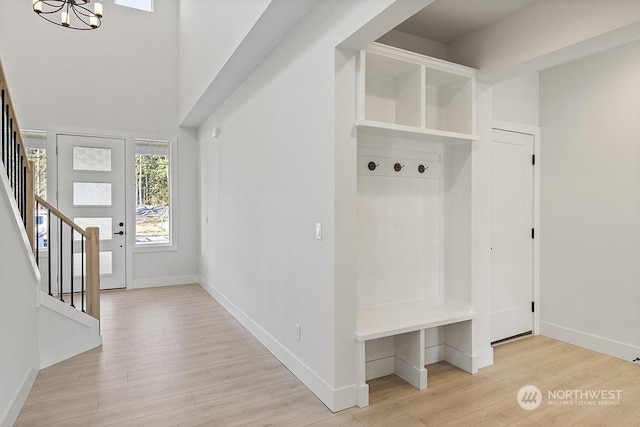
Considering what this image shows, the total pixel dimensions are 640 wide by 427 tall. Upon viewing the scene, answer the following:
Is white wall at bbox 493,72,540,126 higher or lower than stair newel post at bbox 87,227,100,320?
higher

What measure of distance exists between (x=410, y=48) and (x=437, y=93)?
0.45 metres

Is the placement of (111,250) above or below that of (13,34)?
below

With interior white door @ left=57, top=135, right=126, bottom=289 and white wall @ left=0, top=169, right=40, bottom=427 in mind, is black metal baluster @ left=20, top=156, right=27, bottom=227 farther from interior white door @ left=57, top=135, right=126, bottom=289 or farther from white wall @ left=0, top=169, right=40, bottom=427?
interior white door @ left=57, top=135, right=126, bottom=289

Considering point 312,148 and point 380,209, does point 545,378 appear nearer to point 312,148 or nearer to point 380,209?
point 380,209

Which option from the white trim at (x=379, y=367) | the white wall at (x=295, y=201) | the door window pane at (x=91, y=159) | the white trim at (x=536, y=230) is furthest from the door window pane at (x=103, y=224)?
the white trim at (x=536, y=230)

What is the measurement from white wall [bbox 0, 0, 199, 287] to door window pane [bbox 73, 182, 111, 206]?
2.57ft

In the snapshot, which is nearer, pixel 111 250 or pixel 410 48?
pixel 410 48

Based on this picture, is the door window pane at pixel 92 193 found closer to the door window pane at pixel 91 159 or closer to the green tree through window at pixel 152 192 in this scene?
the door window pane at pixel 91 159

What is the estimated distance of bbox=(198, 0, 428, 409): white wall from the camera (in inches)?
98.1

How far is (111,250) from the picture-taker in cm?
589

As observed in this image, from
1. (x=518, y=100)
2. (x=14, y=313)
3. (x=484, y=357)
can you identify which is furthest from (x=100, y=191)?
(x=518, y=100)

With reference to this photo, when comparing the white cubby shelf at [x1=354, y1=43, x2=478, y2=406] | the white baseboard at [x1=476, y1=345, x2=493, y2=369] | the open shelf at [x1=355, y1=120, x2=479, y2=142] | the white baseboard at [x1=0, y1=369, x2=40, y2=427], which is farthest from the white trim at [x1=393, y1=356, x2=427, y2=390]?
the white baseboard at [x1=0, y1=369, x2=40, y2=427]

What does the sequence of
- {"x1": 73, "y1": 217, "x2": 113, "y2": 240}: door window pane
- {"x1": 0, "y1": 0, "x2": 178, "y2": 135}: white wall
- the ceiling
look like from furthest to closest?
{"x1": 73, "y1": 217, "x2": 113, "y2": 240}: door window pane < {"x1": 0, "y1": 0, "x2": 178, "y2": 135}: white wall < the ceiling

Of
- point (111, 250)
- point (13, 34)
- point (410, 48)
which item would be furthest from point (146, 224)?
point (410, 48)
